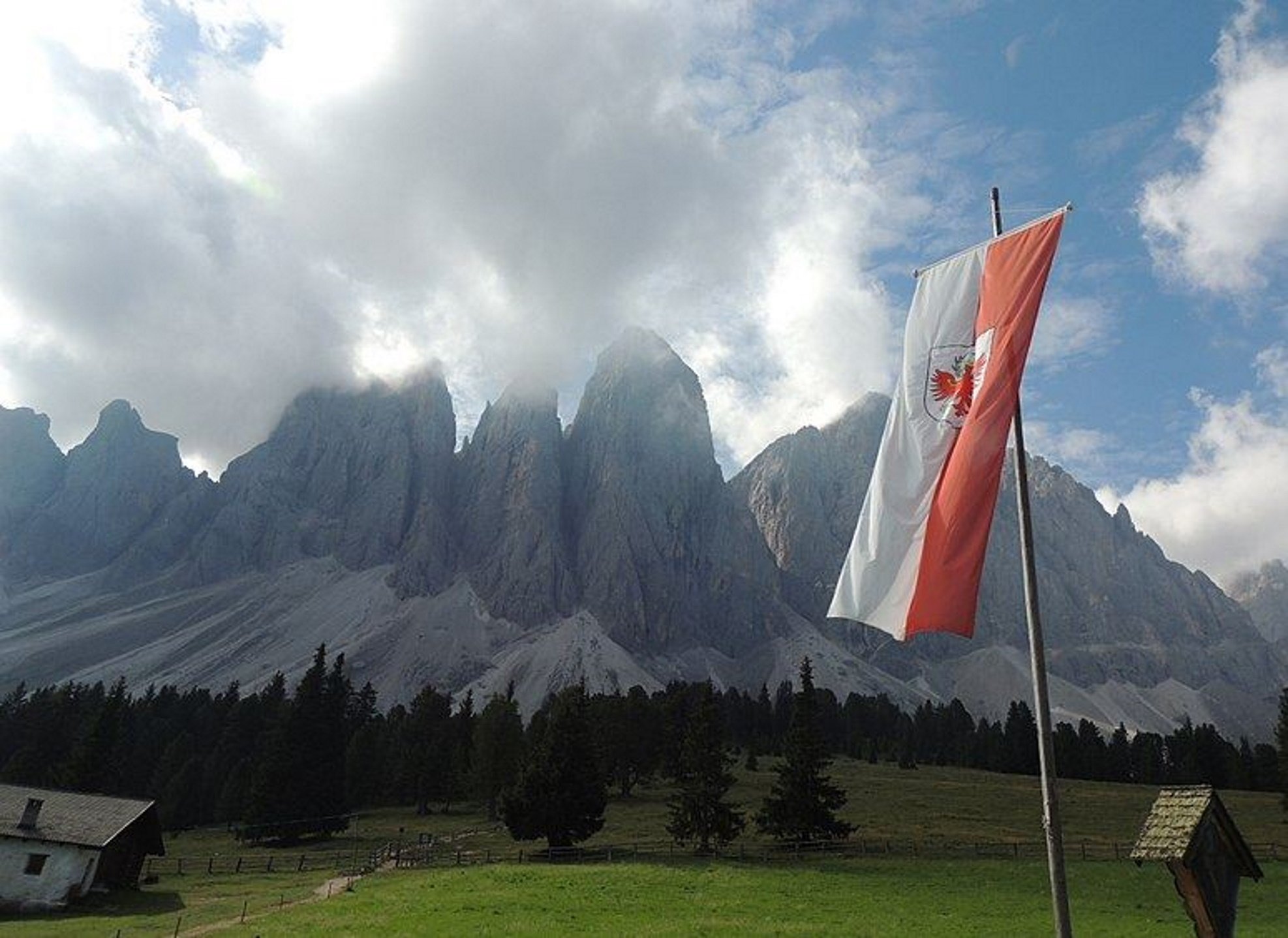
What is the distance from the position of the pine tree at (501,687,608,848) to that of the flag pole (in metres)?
49.9

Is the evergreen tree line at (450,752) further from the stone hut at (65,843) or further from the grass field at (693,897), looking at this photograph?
the stone hut at (65,843)

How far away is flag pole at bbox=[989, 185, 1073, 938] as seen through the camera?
11031 millimetres

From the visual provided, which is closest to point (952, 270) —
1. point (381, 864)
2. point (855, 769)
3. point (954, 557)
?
point (954, 557)

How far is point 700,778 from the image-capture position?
191 feet

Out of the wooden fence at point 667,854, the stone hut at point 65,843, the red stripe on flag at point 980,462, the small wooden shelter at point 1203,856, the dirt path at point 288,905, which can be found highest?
the red stripe on flag at point 980,462

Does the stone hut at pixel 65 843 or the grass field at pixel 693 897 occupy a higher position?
the stone hut at pixel 65 843

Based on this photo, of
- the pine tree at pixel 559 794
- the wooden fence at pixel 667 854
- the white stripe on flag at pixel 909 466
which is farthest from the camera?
the pine tree at pixel 559 794

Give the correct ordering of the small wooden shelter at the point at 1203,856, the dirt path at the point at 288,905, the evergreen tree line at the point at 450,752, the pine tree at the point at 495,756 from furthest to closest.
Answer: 1. the pine tree at the point at 495,756
2. the evergreen tree line at the point at 450,752
3. the dirt path at the point at 288,905
4. the small wooden shelter at the point at 1203,856

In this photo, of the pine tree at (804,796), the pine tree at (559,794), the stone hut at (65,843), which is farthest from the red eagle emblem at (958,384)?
the stone hut at (65,843)

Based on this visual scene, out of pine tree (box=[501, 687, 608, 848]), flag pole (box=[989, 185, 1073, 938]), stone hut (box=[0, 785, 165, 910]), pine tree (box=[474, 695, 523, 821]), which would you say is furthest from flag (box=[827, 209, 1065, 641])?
pine tree (box=[474, 695, 523, 821])

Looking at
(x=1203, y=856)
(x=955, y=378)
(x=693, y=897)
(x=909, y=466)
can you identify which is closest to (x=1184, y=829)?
(x=1203, y=856)

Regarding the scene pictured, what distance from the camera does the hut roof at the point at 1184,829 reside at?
392 inches

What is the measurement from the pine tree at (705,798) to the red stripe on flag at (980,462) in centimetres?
4740

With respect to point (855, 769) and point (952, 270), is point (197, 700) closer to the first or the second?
point (855, 769)
